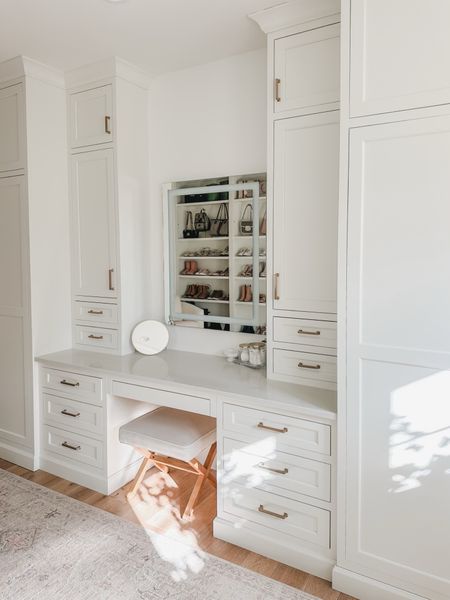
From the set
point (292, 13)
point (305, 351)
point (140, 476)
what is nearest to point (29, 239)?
point (140, 476)

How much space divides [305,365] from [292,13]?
171cm

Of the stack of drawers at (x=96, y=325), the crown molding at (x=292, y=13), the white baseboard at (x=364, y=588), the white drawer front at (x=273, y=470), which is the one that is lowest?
the white baseboard at (x=364, y=588)

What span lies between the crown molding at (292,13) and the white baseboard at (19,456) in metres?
2.94

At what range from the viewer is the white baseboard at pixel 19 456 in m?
3.02

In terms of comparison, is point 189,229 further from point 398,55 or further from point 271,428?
point 398,55

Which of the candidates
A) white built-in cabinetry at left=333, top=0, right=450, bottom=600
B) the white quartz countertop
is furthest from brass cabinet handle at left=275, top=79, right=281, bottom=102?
the white quartz countertop

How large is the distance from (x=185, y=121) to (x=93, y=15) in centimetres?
84

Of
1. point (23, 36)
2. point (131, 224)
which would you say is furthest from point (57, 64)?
point (131, 224)

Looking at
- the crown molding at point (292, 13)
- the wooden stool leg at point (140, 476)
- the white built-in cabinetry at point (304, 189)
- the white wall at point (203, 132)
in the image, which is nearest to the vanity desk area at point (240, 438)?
the wooden stool leg at point (140, 476)

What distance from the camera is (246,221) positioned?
266 cm

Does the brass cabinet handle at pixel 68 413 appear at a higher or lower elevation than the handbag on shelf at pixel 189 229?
lower

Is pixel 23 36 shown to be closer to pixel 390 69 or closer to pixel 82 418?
pixel 390 69

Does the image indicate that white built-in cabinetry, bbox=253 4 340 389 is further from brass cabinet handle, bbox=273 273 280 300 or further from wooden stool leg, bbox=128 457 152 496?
wooden stool leg, bbox=128 457 152 496

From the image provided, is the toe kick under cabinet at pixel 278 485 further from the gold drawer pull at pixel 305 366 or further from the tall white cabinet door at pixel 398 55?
the tall white cabinet door at pixel 398 55
